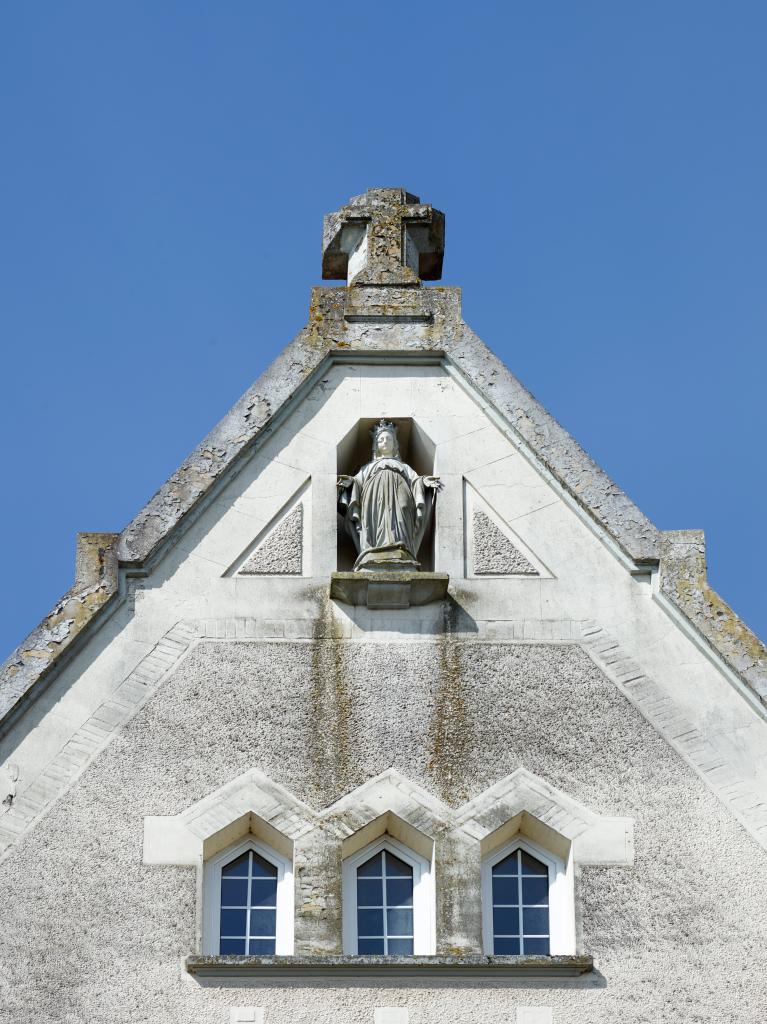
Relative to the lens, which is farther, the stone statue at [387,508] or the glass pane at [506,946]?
the stone statue at [387,508]

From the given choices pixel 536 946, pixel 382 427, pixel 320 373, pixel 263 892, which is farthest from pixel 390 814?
pixel 320 373

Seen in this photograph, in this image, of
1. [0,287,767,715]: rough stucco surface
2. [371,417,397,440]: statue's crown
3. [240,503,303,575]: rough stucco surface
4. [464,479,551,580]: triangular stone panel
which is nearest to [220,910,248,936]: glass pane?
[0,287,767,715]: rough stucco surface

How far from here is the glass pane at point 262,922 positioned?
2100 cm

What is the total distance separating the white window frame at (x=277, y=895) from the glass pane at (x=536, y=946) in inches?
66.3

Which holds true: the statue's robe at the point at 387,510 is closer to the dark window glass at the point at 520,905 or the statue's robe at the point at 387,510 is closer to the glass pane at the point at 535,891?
the dark window glass at the point at 520,905

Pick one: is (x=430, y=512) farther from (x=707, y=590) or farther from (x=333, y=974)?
(x=333, y=974)

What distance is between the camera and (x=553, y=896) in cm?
2123

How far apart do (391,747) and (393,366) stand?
11.9 feet

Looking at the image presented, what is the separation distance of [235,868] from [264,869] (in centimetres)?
21

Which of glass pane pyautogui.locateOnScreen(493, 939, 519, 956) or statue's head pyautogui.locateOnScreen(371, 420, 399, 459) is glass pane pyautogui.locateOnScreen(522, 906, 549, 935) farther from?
statue's head pyautogui.locateOnScreen(371, 420, 399, 459)

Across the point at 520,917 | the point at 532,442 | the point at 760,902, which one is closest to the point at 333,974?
the point at 520,917

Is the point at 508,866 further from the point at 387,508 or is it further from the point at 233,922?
the point at 387,508

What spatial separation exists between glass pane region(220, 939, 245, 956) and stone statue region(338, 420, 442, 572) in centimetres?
316

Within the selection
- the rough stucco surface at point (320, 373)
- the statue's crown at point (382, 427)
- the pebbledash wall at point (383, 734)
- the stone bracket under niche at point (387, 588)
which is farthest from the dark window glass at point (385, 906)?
the statue's crown at point (382, 427)
